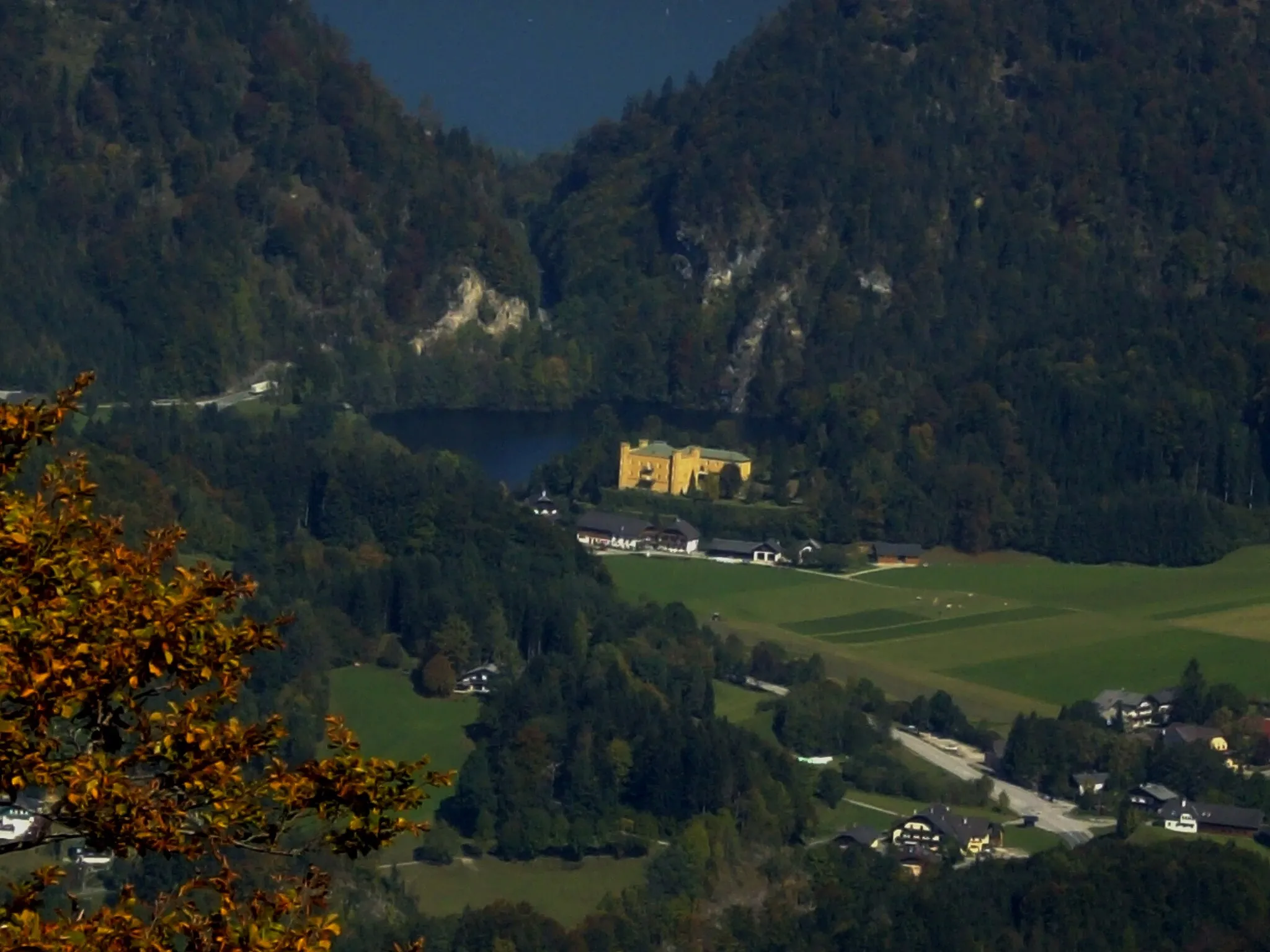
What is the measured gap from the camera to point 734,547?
69.1m

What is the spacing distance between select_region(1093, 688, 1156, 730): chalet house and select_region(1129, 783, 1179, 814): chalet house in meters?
5.09

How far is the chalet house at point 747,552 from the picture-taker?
67.9m

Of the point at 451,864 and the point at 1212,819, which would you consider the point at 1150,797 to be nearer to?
the point at 1212,819

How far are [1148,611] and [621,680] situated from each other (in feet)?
52.8

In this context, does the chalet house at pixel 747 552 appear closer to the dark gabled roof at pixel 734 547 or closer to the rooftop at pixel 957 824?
the dark gabled roof at pixel 734 547

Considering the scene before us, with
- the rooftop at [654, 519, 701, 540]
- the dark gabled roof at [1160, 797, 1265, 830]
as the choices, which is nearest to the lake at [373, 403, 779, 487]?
the rooftop at [654, 519, 701, 540]

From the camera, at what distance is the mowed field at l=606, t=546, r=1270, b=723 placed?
174 feet

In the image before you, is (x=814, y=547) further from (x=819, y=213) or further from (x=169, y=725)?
(x=169, y=725)

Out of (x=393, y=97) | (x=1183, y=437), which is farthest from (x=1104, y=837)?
(x=393, y=97)

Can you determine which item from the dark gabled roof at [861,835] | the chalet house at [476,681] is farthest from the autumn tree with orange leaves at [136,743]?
the chalet house at [476,681]

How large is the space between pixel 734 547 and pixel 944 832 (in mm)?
29678

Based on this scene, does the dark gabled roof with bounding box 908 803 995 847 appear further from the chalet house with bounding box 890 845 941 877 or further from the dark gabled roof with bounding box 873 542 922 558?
the dark gabled roof with bounding box 873 542 922 558

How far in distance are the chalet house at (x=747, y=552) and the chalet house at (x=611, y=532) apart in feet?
5.75

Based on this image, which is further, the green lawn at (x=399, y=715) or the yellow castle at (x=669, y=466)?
the yellow castle at (x=669, y=466)
